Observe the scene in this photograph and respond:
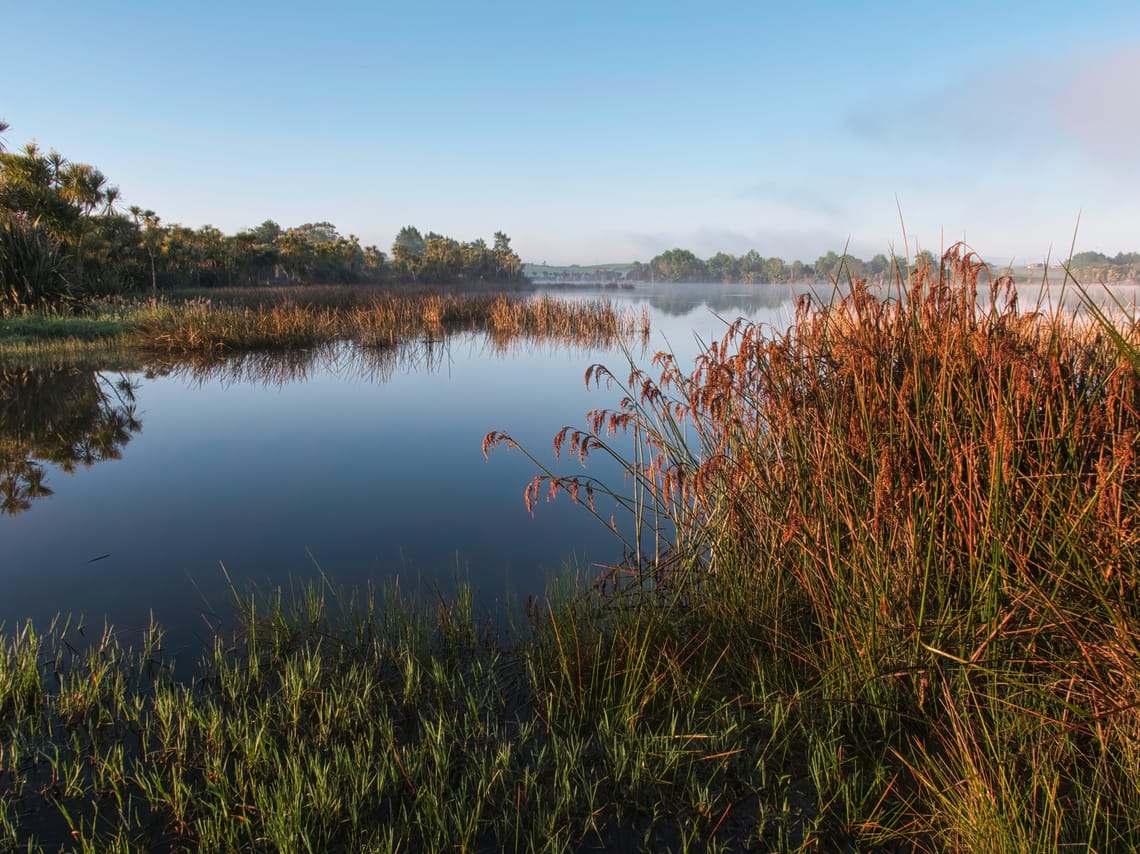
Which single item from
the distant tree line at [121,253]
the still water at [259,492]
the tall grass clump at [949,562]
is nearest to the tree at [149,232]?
the distant tree line at [121,253]

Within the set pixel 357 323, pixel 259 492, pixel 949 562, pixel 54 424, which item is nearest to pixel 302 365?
pixel 357 323

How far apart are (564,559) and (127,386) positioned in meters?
7.67

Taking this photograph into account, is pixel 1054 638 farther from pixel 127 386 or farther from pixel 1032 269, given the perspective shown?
pixel 127 386

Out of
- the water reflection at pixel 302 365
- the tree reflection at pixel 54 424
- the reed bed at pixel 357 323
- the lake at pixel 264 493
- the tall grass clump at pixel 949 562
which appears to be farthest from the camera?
the reed bed at pixel 357 323

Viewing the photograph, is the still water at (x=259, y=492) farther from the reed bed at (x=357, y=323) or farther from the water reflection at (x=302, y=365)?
the reed bed at (x=357, y=323)

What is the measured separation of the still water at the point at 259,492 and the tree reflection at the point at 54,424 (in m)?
0.03

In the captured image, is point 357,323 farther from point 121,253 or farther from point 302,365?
point 121,253

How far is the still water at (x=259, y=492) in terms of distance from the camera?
3.46 m

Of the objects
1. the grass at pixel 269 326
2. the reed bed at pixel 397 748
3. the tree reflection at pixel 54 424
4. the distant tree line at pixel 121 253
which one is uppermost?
the distant tree line at pixel 121 253

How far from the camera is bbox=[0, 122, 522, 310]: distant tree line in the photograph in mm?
12117

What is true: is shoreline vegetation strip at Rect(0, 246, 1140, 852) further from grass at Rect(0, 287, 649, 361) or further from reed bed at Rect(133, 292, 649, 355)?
reed bed at Rect(133, 292, 649, 355)

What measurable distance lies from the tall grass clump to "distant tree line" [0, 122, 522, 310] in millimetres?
14605

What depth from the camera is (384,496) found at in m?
5.00

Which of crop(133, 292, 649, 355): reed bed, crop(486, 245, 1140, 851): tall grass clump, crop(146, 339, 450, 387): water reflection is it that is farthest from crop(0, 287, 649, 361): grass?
crop(486, 245, 1140, 851): tall grass clump
